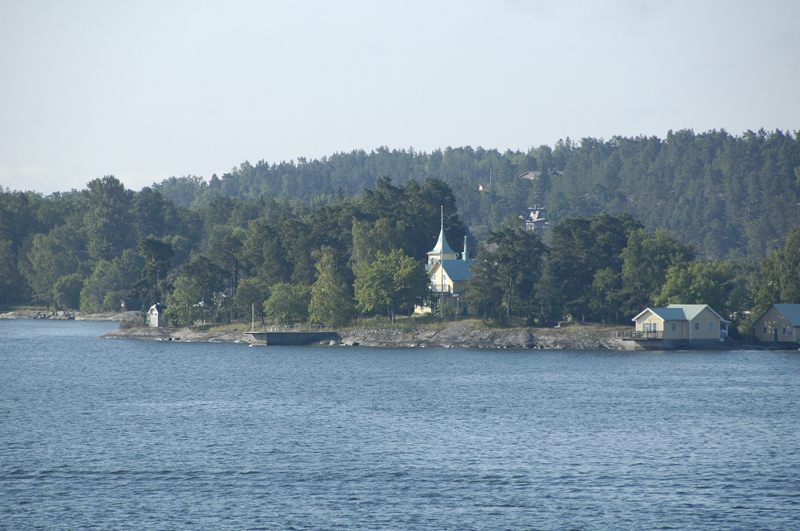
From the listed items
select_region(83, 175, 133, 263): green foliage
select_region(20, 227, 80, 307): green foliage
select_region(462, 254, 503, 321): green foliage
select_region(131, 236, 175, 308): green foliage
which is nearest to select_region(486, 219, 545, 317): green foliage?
select_region(462, 254, 503, 321): green foliage

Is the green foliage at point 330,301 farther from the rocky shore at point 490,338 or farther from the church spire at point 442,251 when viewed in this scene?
the church spire at point 442,251

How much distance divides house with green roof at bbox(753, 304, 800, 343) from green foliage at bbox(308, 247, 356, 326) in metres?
45.2

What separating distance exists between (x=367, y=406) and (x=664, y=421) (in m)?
17.0

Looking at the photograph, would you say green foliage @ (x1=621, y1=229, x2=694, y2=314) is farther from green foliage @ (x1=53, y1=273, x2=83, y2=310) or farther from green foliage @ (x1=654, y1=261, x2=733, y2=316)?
green foliage @ (x1=53, y1=273, x2=83, y2=310)

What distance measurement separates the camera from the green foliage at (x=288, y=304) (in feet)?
328

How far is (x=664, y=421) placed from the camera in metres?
44.4

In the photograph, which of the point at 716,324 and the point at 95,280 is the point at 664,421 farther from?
the point at 95,280

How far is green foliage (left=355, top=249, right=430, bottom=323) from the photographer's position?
9694 centimetres

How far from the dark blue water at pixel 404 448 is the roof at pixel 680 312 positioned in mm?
13663

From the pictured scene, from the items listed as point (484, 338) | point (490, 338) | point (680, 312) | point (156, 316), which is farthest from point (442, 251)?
point (156, 316)

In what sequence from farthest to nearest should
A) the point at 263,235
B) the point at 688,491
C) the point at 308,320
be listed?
the point at 263,235 → the point at 308,320 → the point at 688,491

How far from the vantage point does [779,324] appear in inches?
3337

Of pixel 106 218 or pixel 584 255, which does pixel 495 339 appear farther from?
pixel 106 218

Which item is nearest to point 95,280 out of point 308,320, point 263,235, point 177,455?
point 263,235
